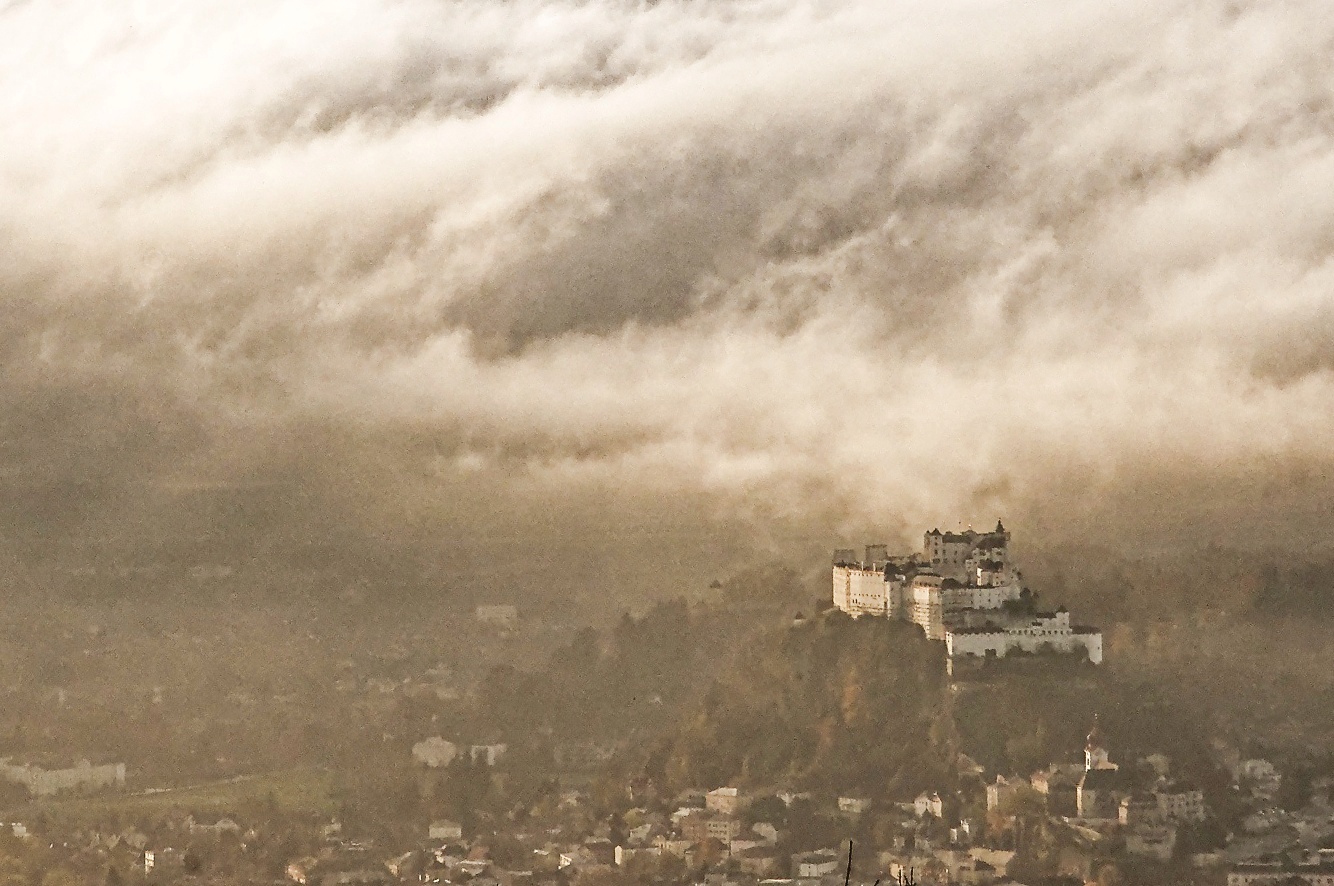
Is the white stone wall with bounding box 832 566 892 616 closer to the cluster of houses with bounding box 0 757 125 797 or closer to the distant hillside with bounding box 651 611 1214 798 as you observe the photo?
the distant hillside with bounding box 651 611 1214 798

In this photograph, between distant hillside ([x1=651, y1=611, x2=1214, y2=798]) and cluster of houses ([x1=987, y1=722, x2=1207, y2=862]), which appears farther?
distant hillside ([x1=651, y1=611, x2=1214, y2=798])

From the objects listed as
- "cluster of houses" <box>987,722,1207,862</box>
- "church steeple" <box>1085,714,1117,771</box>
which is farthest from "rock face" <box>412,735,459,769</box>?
"church steeple" <box>1085,714,1117,771</box>

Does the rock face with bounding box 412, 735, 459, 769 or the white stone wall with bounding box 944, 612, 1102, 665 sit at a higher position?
the white stone wall with bounding box 944, 612, 1102, 665

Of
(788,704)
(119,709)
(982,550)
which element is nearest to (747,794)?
(788,704)

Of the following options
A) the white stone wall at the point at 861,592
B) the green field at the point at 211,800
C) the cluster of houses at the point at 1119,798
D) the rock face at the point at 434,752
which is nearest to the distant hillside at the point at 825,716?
the white stone wall at the point at 861,592

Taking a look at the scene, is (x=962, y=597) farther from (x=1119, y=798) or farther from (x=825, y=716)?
(x=1119, y=798)

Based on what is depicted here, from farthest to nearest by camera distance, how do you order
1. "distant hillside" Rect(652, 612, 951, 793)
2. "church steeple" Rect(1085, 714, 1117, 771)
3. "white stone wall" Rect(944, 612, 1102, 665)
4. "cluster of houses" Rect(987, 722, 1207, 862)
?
"white stone wall" Rect(944, 612, 1102, 665) < "distant hillside" Rect(652, 612, 951, 793) < "church steeple" Rect(1085, 714, 1117, 771) < "cluster of houses" Rect(987, 722, 1207, 862)

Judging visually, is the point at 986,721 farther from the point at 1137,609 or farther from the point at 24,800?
the point at 24,800

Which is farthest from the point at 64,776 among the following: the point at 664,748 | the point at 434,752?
the point at 664,748

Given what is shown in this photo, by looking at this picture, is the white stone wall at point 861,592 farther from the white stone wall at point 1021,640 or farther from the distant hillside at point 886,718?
the white stone wall at point 1021,640
